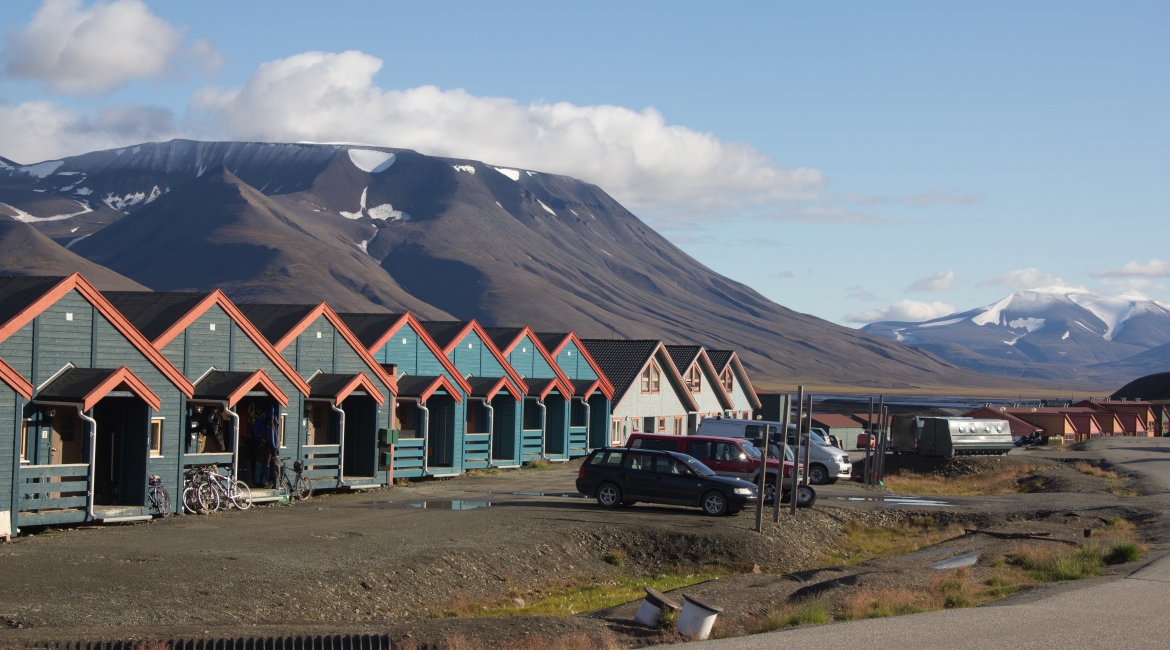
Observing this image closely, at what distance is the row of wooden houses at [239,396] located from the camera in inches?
941

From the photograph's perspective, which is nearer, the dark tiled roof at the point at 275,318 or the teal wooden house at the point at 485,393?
the dark tiled roof at the point at 275,318

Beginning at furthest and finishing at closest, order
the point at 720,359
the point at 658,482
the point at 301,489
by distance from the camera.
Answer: the point at 720,359, the point at 301,489, the point at 658,482

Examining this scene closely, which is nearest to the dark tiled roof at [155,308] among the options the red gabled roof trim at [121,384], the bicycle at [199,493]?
the red gabled roof trim at [121,384]

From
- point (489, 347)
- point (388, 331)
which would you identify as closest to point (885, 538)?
point (388, 331)

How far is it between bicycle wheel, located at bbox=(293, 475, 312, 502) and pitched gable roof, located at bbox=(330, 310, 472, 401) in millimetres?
7108

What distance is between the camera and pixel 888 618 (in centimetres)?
1683

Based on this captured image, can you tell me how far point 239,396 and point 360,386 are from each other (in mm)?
5915

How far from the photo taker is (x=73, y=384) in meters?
24.0

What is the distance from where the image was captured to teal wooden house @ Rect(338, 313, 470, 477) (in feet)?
126

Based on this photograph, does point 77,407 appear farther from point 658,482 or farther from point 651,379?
point 651,379

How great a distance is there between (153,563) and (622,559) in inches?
387

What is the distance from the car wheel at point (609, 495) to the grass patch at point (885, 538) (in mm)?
5719

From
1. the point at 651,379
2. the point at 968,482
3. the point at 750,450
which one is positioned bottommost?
the point at 968,482

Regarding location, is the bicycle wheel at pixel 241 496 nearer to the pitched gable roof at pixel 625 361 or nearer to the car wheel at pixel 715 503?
the car wheel at pixel 715 503
